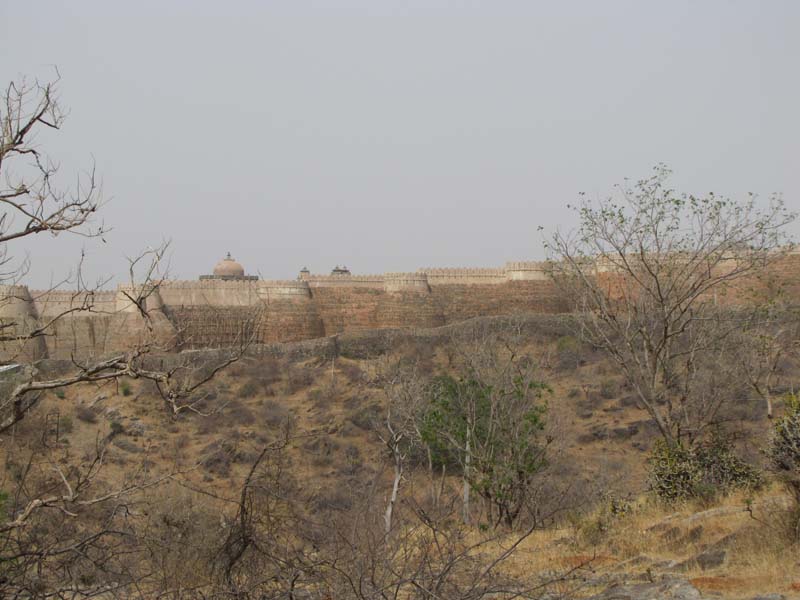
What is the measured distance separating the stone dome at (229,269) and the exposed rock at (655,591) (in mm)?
35988

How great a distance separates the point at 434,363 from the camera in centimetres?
2683

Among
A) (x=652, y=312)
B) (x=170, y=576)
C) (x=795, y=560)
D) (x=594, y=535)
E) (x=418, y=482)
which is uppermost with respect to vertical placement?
(x=652, y=312)

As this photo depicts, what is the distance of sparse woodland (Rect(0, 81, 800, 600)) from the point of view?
445 centimetres

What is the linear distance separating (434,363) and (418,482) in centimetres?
953

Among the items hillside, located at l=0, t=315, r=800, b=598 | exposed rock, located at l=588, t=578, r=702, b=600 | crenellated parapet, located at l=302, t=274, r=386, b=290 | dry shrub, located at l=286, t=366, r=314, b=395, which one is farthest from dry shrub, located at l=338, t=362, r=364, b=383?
exposed rock, located at l=588, t=578, r=702, b=600

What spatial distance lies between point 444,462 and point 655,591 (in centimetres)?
879

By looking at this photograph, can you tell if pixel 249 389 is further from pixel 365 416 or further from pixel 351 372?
pixel 365 416

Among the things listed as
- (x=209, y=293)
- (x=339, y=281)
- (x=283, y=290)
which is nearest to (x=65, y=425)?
(x=209, y=293)

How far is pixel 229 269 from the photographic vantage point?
4091 centimetres

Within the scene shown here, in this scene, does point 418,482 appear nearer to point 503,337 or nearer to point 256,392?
point 503,337

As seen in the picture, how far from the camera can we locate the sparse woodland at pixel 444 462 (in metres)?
4.45

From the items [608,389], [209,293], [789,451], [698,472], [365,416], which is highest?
[209,293]

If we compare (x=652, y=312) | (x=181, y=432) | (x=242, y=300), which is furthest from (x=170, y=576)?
(x=242, y=300)

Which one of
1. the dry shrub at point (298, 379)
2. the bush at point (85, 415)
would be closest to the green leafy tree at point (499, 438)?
the dry shrub at point (298, 379)
